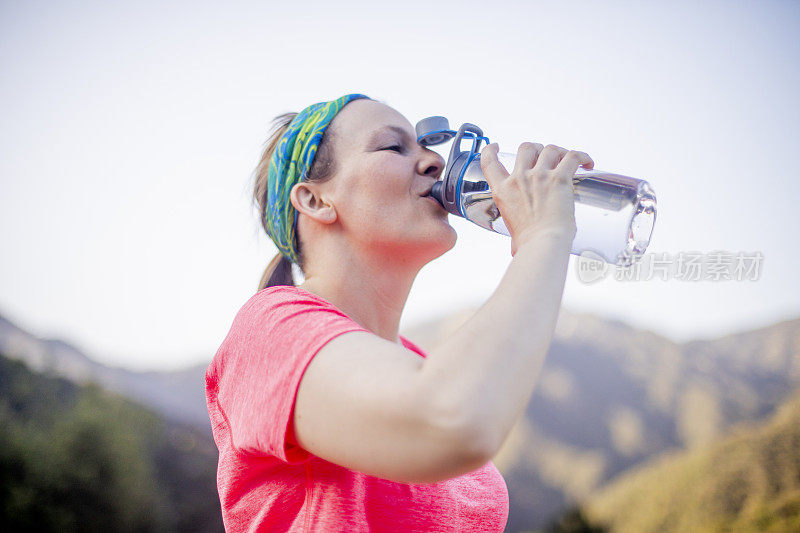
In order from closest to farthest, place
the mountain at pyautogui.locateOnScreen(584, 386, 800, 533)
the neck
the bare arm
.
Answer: the bare arm, the neck, the mountain at pyautogui.locateOnScreen(584, 386, 800, 533)

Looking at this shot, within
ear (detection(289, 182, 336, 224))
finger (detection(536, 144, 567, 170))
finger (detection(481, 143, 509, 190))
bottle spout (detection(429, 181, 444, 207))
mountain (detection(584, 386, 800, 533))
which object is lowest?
mountain (detection(584, 386, 800, 533))

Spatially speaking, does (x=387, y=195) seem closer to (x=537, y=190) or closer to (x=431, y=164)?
(x=431, y=164)

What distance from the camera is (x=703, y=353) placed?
56.7 ft

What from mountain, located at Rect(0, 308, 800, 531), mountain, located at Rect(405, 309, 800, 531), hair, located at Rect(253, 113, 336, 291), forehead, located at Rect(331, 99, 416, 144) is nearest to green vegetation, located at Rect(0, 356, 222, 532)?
mountain, located at Rect(0, 308, 800, 531)

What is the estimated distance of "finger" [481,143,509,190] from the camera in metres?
1.02

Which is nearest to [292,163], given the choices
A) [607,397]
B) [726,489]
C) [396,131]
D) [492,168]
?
[396,131]

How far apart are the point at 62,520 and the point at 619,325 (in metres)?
17.6

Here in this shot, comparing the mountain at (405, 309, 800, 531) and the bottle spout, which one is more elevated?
the bottle spout

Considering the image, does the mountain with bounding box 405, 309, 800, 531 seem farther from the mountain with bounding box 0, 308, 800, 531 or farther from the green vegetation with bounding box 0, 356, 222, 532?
the green vegetation with bounding box 0, 356, 222, 532

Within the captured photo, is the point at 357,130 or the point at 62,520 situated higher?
the point at 357,130

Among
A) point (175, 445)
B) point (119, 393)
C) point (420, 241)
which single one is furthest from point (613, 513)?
point (420, 241)

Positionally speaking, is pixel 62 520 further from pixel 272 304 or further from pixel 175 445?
pixel 272 304

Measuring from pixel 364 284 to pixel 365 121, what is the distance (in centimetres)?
46

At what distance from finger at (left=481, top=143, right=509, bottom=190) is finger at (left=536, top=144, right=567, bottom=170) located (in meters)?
0.08
